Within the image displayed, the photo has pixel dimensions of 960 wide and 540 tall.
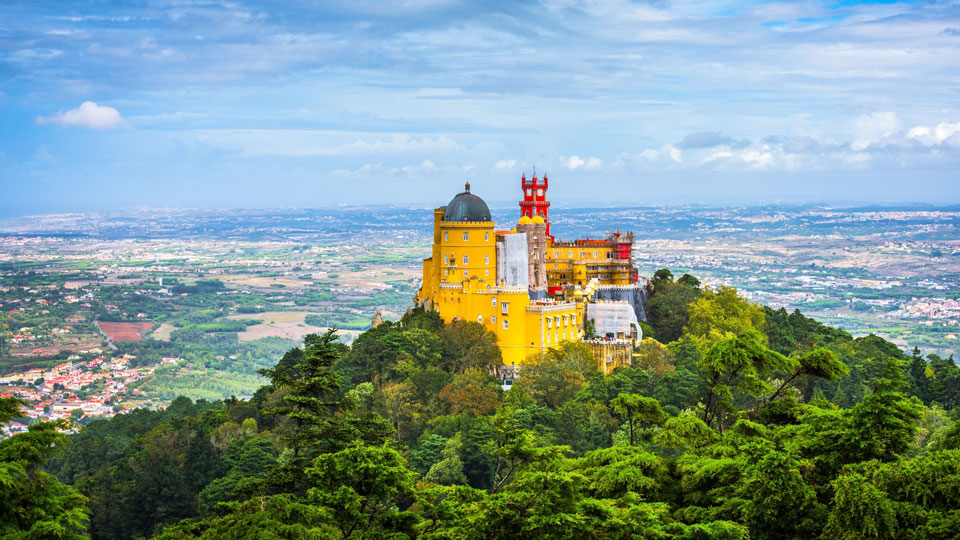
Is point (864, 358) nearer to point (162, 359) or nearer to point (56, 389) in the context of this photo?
point (56, 389)

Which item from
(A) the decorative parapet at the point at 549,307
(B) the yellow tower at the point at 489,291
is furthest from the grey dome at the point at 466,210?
(A) the decorative parapet at the point at 549,307

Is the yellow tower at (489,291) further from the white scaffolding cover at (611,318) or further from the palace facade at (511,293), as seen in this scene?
the white scaffolding cover at (611,318)

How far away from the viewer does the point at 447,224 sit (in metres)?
72.8

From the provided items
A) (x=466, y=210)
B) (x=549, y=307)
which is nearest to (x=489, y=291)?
(x=549, y=307)

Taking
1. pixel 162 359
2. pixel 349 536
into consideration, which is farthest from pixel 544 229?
pixel 162 359

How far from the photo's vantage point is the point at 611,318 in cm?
7506

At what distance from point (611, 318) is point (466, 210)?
1296 centimetres

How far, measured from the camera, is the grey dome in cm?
7275

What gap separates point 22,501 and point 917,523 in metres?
22.7

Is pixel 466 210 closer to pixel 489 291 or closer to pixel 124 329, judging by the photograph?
pixel 489 291

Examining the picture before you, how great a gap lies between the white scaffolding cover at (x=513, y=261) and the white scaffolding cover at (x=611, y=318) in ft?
17.8

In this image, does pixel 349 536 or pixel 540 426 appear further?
pixel 540 426

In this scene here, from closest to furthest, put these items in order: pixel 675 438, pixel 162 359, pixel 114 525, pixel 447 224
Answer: pixel 675 438
pixel 114 525
pixel 447 224
pixel 162 359

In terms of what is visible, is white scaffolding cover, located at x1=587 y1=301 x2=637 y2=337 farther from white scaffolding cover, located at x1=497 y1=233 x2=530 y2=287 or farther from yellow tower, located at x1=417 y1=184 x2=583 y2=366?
white scaffolding cover, located at x1=497 y1=233 x2=530 y2=287
